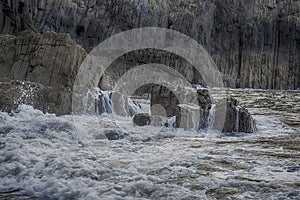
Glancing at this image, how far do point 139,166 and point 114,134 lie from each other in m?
4.11

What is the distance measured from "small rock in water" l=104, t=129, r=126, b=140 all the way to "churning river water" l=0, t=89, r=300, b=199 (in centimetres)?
20

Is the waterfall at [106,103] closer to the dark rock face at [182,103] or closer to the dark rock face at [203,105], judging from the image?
the dark rock face at [182,103]

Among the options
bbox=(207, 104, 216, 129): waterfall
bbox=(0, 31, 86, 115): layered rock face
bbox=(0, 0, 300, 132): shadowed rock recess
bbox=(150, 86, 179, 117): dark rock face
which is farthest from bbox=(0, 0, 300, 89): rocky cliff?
bbox=(207, 104, 216, 129): waterfall

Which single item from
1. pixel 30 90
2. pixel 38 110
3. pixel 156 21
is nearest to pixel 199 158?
pixel 38 110

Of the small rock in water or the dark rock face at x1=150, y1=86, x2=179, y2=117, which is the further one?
the dark rock face at x1=150, y1=86, x2=179, y2=117

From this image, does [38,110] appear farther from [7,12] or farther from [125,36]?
[125,36]

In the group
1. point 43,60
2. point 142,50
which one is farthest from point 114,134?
point 142,50

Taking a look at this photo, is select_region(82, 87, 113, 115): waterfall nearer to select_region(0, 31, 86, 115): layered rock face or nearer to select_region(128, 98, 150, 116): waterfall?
select_region(0, 31, 86, 115): layered rock face

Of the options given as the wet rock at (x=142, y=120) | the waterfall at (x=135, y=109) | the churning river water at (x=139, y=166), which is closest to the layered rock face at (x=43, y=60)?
the wet rock at (x=142, y=120)

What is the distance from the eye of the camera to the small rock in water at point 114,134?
394 inches

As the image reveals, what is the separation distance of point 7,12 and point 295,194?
4112 centimetres

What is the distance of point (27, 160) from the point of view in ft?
20.8

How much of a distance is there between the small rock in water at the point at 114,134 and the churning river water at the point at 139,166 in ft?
0.66

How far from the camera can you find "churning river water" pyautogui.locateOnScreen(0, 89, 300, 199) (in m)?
4.91
